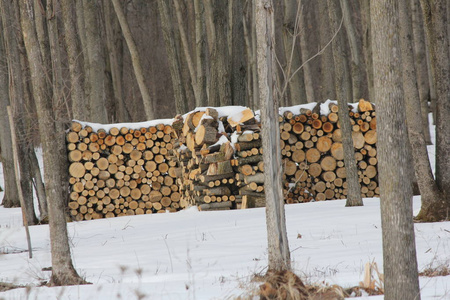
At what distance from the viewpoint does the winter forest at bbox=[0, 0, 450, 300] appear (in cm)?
327

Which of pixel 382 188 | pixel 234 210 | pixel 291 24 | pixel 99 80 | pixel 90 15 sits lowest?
pixel 234 210

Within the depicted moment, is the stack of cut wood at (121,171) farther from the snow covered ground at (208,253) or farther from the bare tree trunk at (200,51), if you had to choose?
the bare tree trunk at (200,51)

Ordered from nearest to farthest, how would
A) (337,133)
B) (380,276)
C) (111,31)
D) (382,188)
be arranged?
(382,188), (380,276), (337,133), (111,31)

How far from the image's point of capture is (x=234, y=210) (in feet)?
27.9

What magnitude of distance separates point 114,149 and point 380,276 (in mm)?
7149

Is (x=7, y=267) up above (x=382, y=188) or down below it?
below

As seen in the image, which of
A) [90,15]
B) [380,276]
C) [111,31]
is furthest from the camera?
[111,31]

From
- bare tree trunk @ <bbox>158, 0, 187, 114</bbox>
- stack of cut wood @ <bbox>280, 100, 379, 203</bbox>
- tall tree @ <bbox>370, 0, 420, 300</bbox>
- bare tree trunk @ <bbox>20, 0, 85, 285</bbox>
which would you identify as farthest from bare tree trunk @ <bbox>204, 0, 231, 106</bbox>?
tall tree @ <bbox>370, 0, 420, 300</bbox>

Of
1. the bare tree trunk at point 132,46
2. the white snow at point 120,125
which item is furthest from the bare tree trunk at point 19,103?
the bare tree trunk at point 132,46

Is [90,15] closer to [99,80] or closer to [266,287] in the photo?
[99,80]

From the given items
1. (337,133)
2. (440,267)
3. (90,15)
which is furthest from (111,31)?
(440,267)

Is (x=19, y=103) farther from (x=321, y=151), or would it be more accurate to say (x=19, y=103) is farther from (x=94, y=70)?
(x=321, y=151)

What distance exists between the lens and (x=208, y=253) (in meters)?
5.19

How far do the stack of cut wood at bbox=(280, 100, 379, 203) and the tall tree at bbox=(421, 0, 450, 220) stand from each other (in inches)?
135
